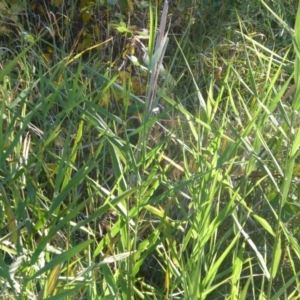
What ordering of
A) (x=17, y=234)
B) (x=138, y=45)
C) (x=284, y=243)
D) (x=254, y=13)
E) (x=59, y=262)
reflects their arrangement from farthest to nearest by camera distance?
(x=254, y=13) → (x=138, y=45) → (x=284, y=243) → (x=17, y=234) → (x=59, y=262)

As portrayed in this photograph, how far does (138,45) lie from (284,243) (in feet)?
3.48

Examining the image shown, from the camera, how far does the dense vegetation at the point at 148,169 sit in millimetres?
1571

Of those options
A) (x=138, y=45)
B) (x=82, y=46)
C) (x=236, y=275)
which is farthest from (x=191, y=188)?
(x=82, y=46)

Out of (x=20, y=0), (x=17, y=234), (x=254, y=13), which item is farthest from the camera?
(x=254, y=13)

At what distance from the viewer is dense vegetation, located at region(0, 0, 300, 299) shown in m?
1.57

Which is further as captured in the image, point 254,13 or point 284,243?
point 254,13

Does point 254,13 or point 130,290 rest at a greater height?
point 130,290

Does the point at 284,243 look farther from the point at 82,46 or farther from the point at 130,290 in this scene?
the point at 82,46

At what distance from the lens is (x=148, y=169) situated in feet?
7.29

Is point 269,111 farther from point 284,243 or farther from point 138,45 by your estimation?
point 138,45

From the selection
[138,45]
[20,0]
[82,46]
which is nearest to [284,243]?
[138,45]

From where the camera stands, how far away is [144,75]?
10.0ft

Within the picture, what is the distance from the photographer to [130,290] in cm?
160

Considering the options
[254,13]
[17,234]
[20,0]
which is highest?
[17,234]
